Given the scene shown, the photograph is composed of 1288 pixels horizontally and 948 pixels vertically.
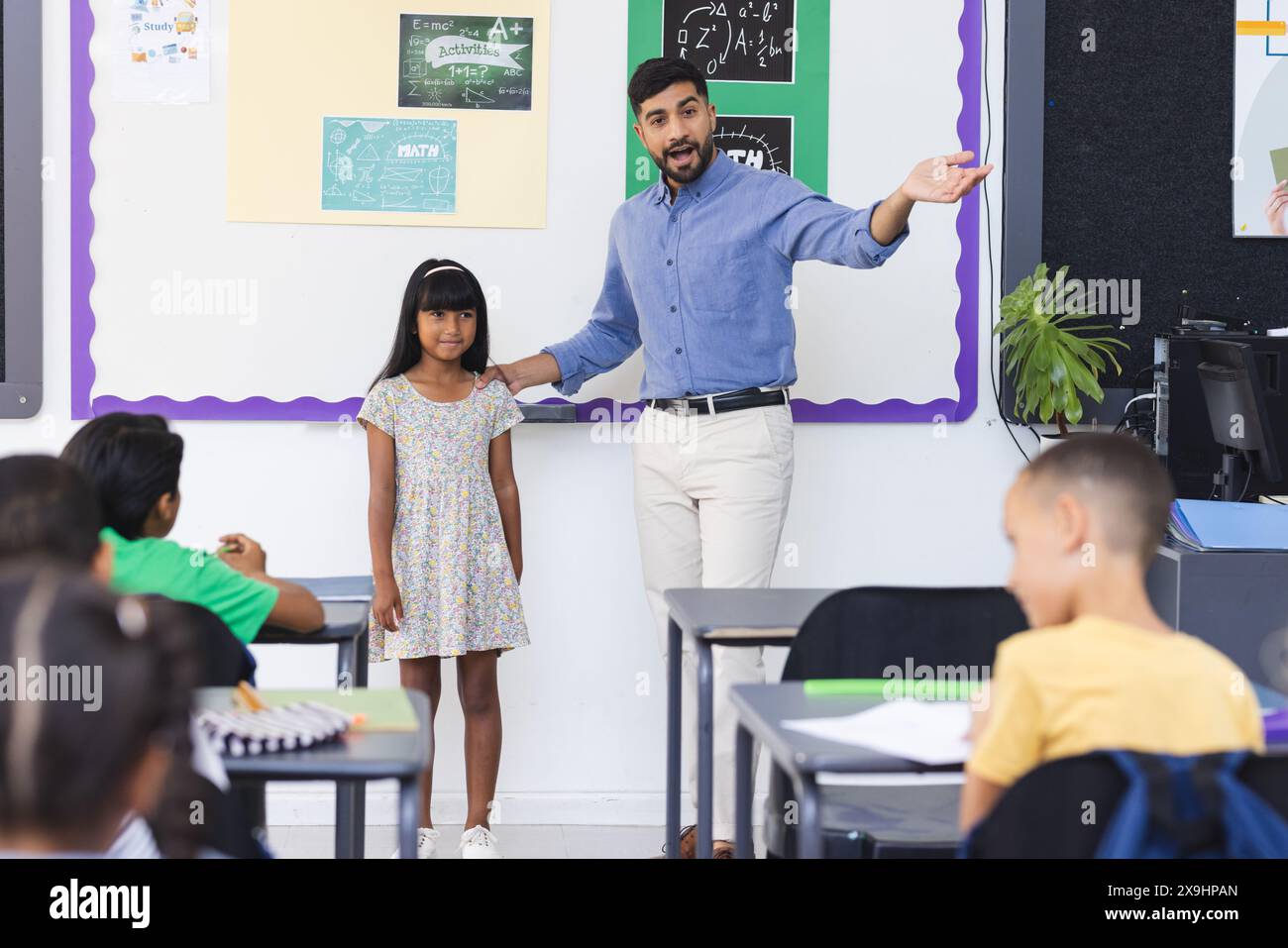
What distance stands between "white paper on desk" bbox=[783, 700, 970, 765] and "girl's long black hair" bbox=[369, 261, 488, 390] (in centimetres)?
172

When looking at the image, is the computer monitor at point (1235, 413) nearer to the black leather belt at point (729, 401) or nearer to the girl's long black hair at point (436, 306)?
the black leather belt at point (729, 401)

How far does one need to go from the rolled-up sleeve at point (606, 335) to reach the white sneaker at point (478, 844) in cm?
105

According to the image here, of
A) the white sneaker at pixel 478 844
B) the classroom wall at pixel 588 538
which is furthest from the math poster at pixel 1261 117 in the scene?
the white sneaker at pixel 478 844

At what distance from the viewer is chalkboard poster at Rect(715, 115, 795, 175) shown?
11.7 feet

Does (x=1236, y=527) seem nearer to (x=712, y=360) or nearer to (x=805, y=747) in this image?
(x=712, y=360)

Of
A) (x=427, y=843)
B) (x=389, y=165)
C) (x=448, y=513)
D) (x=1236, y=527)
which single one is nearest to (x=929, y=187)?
(x=1236, y=527)

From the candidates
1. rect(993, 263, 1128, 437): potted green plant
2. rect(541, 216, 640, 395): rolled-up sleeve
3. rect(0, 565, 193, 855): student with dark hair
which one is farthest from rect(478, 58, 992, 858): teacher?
rect(0, 565, 193, 855): student with dark hair

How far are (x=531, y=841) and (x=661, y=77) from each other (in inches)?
73.1

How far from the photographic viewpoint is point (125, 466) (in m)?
1.89

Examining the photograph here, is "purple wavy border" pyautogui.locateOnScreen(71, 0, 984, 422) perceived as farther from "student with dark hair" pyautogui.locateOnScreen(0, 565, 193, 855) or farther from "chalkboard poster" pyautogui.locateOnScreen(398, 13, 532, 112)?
"student with dark hair" pyautogui.locateOnScreen(0, 565, 193, 855)

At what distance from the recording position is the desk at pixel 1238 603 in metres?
2.77

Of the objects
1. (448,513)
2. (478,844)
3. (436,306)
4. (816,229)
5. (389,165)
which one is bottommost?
(478,844)
